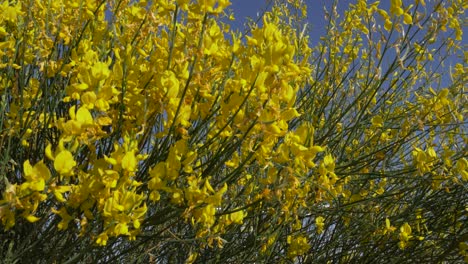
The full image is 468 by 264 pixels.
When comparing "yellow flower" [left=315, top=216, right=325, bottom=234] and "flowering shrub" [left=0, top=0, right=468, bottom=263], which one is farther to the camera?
"yellow flower" [left=315, top=216, right=325, bottom=234]

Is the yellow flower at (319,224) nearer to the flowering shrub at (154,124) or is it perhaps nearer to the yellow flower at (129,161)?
the flowering shrub at (154,124)

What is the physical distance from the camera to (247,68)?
131 centimetres

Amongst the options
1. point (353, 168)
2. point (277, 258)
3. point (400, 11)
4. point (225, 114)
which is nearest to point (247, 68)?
point (225, 114)

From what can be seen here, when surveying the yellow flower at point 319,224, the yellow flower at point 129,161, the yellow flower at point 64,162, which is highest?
the yellow flower at point 319,224

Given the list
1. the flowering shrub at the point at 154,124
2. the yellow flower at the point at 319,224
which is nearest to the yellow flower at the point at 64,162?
the flowering shrub at the point at 154,124

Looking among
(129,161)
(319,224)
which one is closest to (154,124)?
(129,161)

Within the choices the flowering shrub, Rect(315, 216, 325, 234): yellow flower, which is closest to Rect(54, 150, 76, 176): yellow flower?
the flowering shrub

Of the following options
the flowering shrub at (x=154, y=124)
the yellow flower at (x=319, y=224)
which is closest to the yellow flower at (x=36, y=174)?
the flowering shrub at (x=154, y=124)

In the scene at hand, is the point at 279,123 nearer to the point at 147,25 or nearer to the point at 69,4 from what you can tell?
the point at 147,25

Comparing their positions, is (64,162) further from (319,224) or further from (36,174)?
(319,224)

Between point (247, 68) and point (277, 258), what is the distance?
173 centimetres

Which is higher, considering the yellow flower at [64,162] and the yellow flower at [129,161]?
the yellow flower at [129,161]

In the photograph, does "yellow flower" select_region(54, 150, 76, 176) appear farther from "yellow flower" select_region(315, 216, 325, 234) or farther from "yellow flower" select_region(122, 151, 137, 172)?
"yellow flower" select_region(315, 216, 325, 234)

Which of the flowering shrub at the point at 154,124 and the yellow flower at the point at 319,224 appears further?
the yellow flower at the point at 319,224
